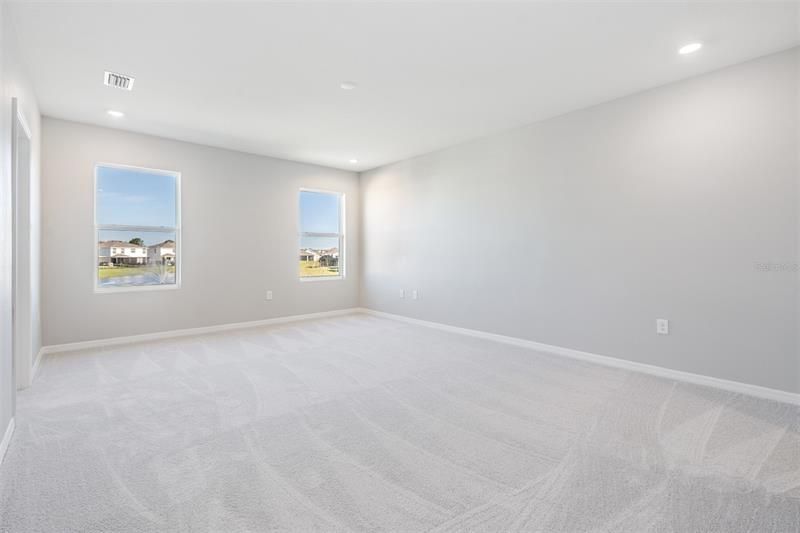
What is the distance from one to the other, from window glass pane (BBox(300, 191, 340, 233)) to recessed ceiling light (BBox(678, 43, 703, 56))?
5.06 meters

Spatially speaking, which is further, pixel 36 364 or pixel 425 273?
pixel 425 273

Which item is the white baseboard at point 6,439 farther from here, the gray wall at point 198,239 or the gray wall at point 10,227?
the gray wall at point 198,239

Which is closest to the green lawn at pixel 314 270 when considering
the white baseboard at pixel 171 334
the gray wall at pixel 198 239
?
the gray wall at pixel 198 239

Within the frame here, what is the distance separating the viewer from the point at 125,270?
4.78m

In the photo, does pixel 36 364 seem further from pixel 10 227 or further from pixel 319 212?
pixel 319 212

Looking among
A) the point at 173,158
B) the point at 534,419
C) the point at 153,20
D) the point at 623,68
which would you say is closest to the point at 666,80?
the point at 623,68

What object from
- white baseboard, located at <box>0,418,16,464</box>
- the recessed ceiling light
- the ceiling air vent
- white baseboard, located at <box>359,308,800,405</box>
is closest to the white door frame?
the ceiling air vent

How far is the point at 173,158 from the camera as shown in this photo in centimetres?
502

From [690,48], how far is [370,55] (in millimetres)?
2303

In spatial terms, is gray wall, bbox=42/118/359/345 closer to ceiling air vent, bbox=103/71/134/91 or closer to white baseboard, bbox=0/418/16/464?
ceiling air vent, bbox=103/71/134/91

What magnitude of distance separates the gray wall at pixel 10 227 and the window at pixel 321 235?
323 cm

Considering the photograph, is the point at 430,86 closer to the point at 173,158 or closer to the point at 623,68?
the point at 623,68

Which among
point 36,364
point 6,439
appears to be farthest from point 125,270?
point 6,439

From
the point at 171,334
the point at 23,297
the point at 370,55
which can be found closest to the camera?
the point at 370,55
